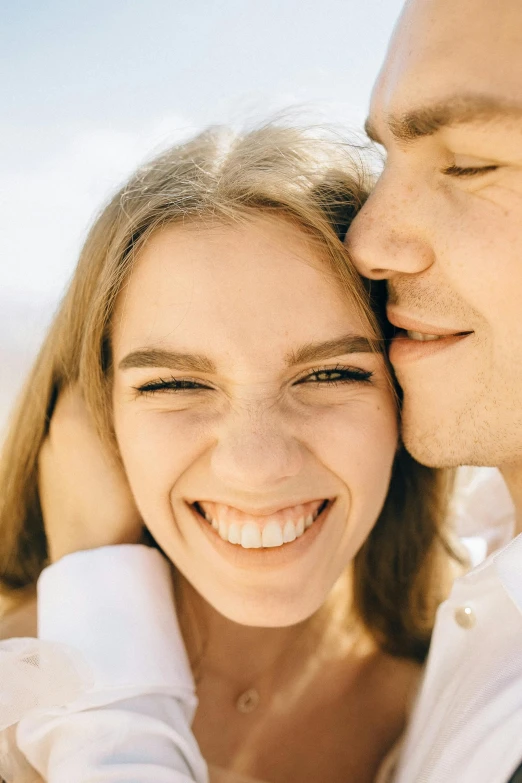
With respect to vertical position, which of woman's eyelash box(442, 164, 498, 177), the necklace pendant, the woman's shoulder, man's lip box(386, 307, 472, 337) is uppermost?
woman's eyelash box(442, 164, 498, 177)

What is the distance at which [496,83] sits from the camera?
1777mm

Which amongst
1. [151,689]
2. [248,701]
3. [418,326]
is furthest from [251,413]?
[248,701]

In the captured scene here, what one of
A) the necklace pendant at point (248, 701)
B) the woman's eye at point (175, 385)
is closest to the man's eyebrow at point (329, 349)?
the woman's eye at point (175, 385)

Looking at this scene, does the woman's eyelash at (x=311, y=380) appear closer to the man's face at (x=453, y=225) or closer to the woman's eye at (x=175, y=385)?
the woman's eye at (x=175, y=385)

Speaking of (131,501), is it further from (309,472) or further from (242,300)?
(242,300)

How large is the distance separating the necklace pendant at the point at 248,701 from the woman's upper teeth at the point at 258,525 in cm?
63

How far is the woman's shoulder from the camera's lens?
2291 millimetres

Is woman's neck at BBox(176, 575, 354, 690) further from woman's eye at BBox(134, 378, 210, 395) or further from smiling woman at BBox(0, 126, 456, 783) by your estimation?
woman's eye at BBox(134, 378, 210, 395)

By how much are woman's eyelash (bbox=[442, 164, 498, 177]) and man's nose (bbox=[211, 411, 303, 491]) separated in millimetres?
765

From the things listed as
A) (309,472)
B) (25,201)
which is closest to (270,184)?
(309,472)

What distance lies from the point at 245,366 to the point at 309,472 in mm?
316

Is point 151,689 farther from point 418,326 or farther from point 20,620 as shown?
point 418,326

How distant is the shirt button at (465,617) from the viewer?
6.21 ft

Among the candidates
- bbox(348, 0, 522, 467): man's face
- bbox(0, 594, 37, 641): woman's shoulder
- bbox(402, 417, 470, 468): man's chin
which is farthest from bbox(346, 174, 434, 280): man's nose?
bbox(0, 594, 37, 641): woman's shoulder
